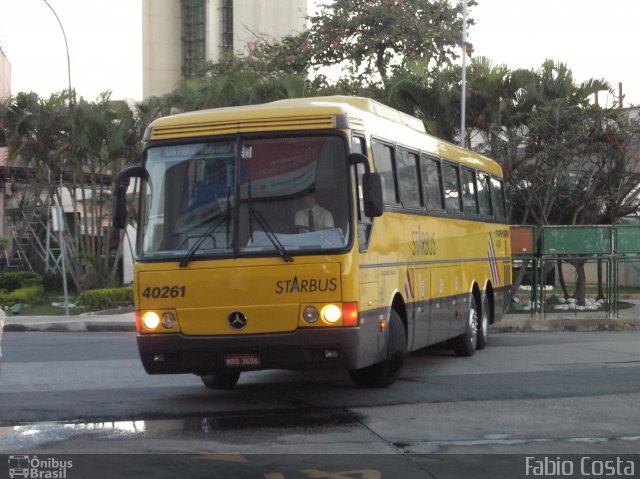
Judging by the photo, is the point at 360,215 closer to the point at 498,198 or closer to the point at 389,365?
the point at 389,365

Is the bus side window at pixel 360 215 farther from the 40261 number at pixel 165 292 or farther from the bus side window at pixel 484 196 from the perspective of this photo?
the bus side window at pixel 484 196

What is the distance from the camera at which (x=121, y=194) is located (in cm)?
1162

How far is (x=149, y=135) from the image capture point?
11.9m

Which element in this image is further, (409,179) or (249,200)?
(409,179)

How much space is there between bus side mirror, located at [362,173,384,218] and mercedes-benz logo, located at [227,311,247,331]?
1653 mm

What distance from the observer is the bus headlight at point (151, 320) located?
37.3 feet

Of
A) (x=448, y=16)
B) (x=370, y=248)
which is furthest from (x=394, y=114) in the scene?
(x=448, y=16)

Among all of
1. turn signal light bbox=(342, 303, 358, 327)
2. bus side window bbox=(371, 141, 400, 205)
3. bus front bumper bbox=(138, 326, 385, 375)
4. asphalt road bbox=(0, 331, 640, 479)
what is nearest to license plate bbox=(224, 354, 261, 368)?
bus front bumper bbox=(138, 326, 385, 375)

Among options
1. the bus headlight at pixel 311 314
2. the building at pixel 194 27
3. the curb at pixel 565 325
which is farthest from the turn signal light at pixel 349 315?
the building at pixel 194 27

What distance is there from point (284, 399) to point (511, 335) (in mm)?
10650

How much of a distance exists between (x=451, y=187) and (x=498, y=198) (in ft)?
14.2

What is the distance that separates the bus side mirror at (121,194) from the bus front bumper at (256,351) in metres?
1.22

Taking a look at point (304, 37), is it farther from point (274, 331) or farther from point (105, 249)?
point (274, 331)

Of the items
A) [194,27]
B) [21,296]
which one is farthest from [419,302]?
[194,27]
